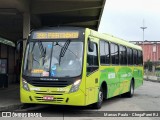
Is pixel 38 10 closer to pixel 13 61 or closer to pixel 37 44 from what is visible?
pixel 37 44

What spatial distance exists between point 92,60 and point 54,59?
4.75ft

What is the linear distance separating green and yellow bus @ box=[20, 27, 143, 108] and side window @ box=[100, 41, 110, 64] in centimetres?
8

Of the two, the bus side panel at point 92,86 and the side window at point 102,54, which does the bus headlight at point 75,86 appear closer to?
the bus side panel at point 92,86

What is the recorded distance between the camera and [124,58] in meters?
20.2

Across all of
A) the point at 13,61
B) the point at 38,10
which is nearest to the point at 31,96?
the point at 38,10

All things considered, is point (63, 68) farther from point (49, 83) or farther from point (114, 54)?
point (114, 54)

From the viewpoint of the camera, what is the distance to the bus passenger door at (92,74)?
13.9m

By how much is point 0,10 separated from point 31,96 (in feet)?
29.6

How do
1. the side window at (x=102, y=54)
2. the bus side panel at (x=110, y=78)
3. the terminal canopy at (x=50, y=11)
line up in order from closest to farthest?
1. the side window at (x=102, y=54)
2. the bus side panel at (x=110, y=78)
3. the terminal canopy at (x=50, y=11)

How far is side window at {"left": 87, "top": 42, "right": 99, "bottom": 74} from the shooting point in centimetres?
1408

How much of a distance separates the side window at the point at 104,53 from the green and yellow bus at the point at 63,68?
0.08 meters

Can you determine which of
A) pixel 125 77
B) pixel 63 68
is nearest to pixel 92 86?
pixel 63 68

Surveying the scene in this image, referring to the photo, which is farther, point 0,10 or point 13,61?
point 13,61

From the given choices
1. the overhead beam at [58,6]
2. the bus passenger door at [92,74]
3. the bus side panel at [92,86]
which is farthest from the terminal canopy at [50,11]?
the bus side panel at [92,86]
